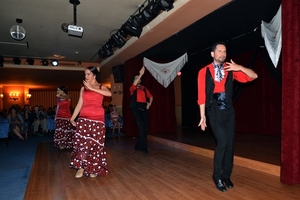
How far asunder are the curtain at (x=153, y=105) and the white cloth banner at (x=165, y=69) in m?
0.56

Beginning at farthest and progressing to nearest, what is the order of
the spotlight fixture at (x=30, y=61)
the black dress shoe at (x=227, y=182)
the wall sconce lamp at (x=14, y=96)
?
the wall sconce lamp at (x=14, y=96), the spotlight fixture at (x=30, y=61), the black dress shoe at (x=227, y=182)

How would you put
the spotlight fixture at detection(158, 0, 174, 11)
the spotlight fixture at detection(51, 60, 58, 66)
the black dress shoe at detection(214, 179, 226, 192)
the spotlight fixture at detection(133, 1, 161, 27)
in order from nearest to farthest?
1. the black dress shoe at detection(214, 179, 226, 192)
2. the spotlight fixture at detection(158, 0, 174, 11)
3. the spotlight fixture at detection(133, 1, 161, 27)
4. the spotlight fixture at detection(51, 60, 58, 66)

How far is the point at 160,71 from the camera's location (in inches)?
282

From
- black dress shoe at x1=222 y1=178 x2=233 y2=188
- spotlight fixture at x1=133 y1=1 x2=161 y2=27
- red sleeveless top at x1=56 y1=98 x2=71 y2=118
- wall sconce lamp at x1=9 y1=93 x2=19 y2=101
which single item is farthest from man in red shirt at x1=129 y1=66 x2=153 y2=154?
wall sconce lamp at x1=9 y1=93 x2=19 y2=101

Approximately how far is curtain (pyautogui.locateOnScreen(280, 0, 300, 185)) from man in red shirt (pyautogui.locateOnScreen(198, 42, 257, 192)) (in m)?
0.48

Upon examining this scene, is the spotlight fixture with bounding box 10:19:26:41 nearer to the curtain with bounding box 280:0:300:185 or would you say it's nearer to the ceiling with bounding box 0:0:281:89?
the ceiling with bounding box 0:0:281:89

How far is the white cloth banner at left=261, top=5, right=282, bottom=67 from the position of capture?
124 inches

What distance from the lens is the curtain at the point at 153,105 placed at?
7.78 m

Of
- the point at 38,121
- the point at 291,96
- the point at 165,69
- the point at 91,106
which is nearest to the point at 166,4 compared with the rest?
the point at 91,106

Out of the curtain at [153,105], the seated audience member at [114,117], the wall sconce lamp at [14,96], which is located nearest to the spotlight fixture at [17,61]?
the seated audience member at [114,117]

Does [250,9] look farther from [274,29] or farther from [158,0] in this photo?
[158,0]

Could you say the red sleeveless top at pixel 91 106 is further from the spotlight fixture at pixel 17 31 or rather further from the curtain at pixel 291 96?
the spotlight fixture at pixel 17 31

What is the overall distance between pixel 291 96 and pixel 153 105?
18.4 feet

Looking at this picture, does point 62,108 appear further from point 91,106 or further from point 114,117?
point 114,117
